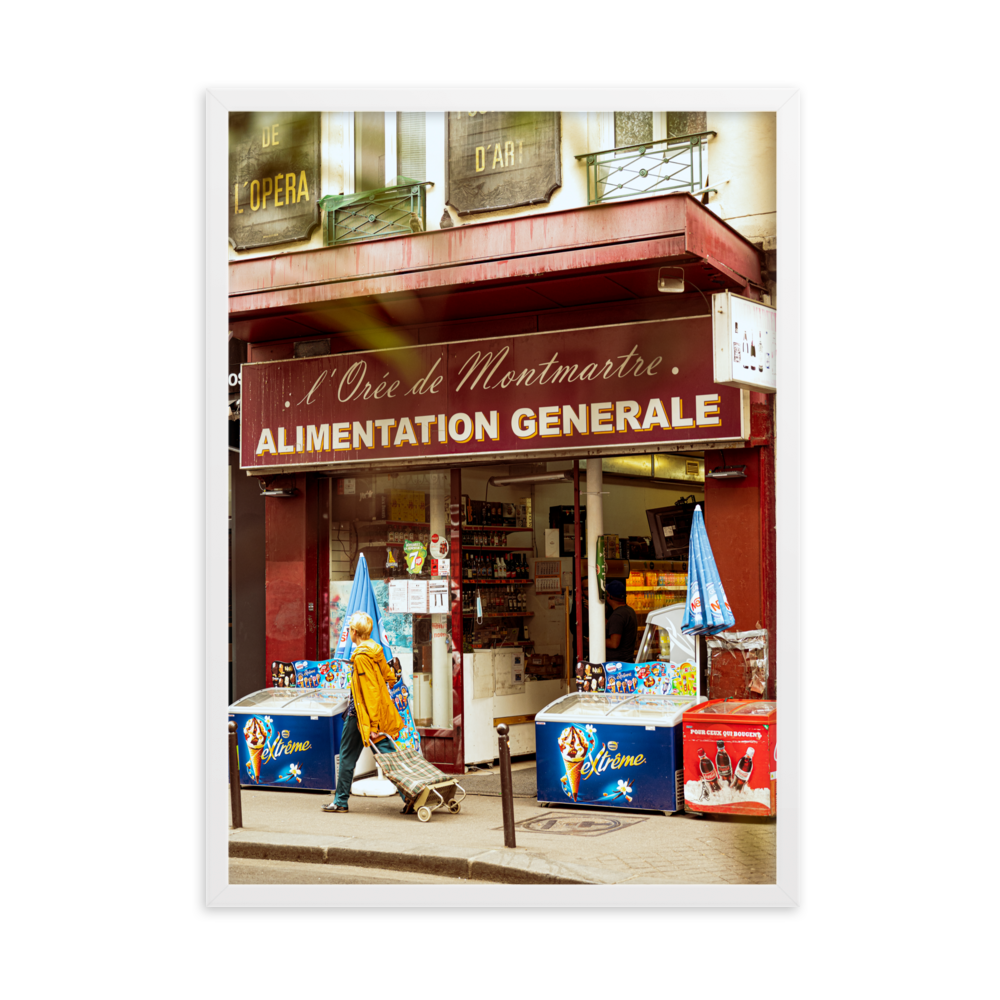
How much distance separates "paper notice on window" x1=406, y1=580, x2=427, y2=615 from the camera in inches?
424

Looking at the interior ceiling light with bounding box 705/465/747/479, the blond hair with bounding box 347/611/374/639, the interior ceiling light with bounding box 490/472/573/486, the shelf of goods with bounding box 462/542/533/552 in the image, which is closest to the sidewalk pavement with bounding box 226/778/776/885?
the blond hair with bounding box 347/611/374/639

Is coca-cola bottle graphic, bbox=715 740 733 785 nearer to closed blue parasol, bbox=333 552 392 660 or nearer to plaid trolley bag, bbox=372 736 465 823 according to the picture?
plaid trolley bag, bbox=372 736 465 823

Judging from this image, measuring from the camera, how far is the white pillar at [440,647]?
10.7 m

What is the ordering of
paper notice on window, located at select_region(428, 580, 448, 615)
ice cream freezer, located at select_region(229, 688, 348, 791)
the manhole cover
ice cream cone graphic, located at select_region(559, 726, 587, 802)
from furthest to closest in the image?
paper notice on window, located at select_region(428, 580, 448, 615) → ice cream freezer, located at select_region(229, 688, 348, 791) → ice cream cone graphic, located at select_region(559, 726, 587, 802) → the manhole cover

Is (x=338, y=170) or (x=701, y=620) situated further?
(x=338, y=170)

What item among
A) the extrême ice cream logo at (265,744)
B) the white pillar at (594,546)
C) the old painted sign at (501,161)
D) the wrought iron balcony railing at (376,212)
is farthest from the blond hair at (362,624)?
the old painted sign at (501,161)

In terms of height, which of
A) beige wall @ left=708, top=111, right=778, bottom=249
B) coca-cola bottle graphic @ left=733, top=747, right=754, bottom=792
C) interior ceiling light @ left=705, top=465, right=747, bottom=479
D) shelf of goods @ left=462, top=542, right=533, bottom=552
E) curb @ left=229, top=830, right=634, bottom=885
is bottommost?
curb @ left=229, top=830, right=634, bottom=885

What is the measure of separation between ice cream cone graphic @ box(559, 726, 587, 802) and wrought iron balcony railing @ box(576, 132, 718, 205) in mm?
4223

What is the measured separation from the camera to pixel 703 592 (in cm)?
873
